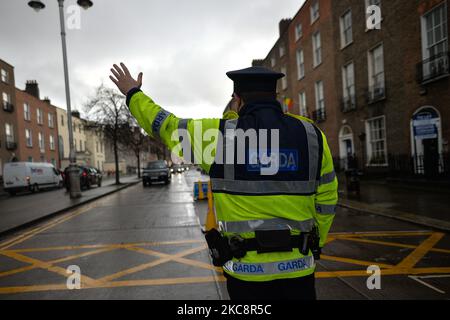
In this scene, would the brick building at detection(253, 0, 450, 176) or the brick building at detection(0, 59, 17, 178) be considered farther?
the brick building at detection(0, 59, 17, 178)

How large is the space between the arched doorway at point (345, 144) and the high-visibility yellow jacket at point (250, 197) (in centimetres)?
1919

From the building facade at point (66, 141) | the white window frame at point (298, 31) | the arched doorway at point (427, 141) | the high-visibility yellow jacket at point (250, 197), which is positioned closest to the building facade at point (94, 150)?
the building facade at point (66, 141)

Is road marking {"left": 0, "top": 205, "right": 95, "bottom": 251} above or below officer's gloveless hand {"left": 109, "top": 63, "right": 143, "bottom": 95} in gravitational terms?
below

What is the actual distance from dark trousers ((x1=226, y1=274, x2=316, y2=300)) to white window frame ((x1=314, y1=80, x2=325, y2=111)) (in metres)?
22.8

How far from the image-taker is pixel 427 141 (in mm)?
A: 13641

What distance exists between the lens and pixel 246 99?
1.95 metres

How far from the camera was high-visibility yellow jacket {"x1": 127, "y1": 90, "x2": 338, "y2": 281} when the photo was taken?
71.1 inches

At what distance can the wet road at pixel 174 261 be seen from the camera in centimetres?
393

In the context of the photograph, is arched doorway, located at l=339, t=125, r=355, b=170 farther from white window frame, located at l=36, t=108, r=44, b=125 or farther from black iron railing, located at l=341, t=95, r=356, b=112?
white window frame, located at l=36, t=108, r=44, b=125

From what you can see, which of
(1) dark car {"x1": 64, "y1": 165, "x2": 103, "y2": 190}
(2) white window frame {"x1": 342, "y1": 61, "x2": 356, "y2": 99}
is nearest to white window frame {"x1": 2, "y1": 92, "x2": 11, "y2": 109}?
(1) dark car {"x1": 64, "y1": 165, "x2": 103, "y2": 190}

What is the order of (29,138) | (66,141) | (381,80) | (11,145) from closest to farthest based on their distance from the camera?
1. (381,80)
2. (11,145)
3. (29,138)
4. (66,141)

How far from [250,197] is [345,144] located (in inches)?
809

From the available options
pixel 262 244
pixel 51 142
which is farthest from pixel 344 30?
pixel 51 142

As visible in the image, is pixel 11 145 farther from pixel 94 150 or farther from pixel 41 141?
pixel 94 150
